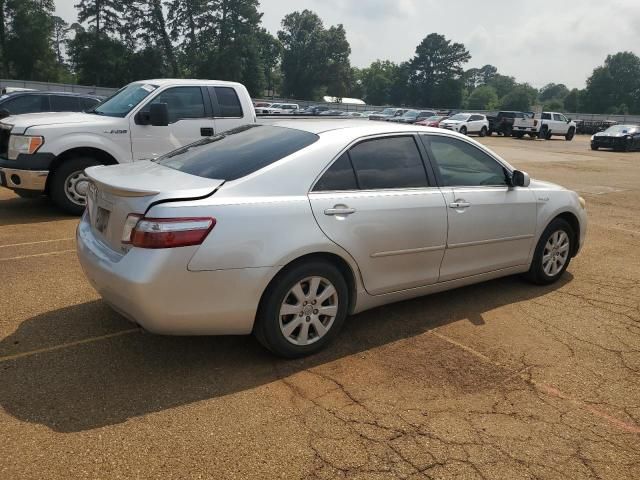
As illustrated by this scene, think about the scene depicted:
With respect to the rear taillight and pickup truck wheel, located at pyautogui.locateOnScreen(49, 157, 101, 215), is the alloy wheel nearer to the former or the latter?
the rear taillight

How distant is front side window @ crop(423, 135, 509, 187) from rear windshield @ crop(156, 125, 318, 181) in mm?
1141

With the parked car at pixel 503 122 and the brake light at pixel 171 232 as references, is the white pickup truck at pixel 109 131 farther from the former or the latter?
the parked car at pixel 503 122

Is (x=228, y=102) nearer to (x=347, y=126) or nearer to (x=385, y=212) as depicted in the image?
(x=347, y=126)

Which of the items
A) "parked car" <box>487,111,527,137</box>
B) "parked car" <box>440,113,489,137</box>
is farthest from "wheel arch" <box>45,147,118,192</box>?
"parked car" <box>487,111,527,137</box>

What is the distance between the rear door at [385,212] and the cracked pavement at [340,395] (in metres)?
0.54

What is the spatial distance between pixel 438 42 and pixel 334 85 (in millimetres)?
32324

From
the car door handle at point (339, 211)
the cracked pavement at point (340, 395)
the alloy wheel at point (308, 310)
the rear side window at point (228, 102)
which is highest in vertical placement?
the rear side window at point (228, 102)

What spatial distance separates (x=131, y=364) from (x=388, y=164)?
7.48 feet

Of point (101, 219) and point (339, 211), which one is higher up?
point (339, 211)

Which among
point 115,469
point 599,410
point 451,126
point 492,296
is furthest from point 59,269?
point 451,126

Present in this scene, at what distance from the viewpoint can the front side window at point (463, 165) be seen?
4.37 metres

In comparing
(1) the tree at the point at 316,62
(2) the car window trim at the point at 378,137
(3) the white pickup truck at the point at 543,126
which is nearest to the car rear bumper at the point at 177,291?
(2) the car window trim at the point at 378,137

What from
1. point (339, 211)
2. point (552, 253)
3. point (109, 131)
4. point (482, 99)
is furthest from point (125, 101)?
point (482, 99)

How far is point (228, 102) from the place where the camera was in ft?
27.4
